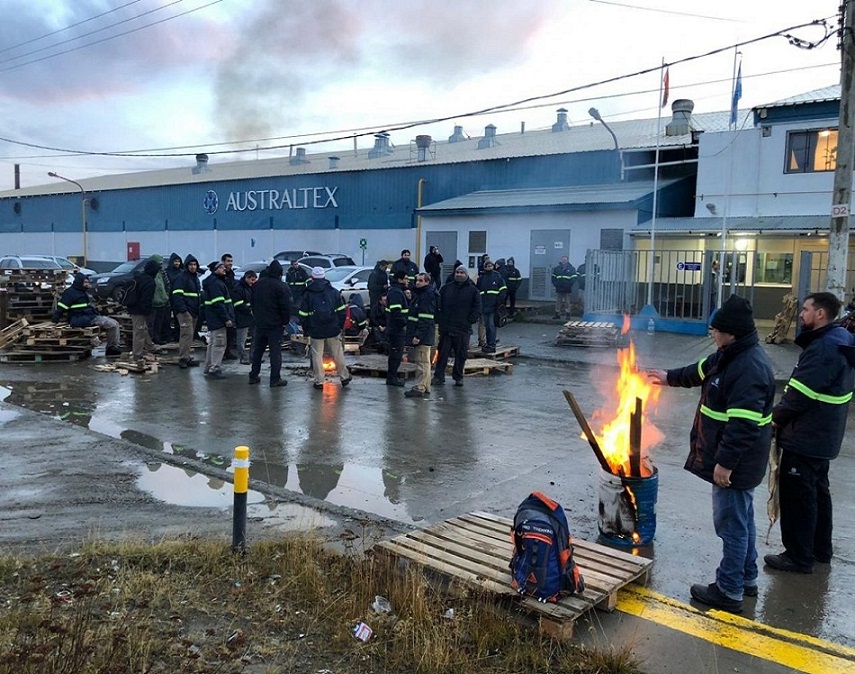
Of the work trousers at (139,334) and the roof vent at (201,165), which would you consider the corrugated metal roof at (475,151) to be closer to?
the roof vent at (201,165)

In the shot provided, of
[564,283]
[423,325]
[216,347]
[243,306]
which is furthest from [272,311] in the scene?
[564,283]

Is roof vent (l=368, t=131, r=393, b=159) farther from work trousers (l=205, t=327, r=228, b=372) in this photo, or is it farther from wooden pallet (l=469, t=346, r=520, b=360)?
work trousers (l=205, t=327, r=228, b=372)

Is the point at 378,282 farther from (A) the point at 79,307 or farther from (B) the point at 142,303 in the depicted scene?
(A) the point at 79,307

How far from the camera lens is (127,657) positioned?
11.7 ft

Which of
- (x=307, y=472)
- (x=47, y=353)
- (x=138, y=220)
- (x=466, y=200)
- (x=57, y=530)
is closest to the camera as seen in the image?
(x=57, y=530)

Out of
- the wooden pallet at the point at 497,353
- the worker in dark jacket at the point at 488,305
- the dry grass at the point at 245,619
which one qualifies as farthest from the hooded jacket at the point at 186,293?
the dry grass at the point at 245,619

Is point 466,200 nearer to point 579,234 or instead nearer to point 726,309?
point 579,234

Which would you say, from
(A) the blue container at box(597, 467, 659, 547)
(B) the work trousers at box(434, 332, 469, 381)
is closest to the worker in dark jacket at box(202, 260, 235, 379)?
(B) the work trousers at box(434, 332, 469, 381)

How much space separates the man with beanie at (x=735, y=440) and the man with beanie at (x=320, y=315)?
7449mm

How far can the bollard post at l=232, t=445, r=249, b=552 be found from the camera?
486 centimetres

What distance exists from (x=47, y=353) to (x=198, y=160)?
40.0m

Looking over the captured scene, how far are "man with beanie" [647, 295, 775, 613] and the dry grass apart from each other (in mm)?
1114

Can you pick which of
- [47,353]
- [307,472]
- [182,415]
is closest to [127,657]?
[307,472]

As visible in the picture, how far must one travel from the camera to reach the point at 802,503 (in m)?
4.88
